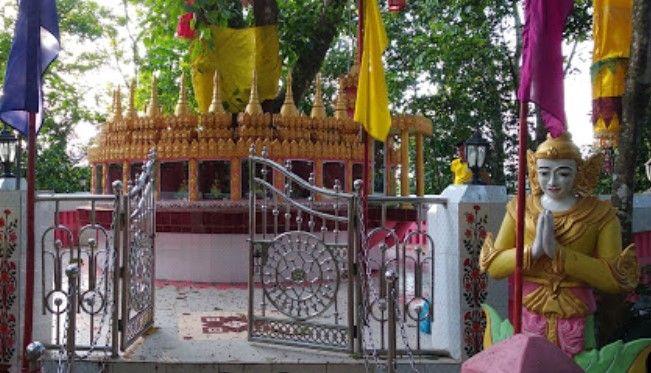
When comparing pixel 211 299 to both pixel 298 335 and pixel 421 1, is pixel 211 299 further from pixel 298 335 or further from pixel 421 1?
pixel 421 1

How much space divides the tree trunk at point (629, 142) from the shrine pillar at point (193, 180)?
6.26 m

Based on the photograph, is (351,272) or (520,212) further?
(351,272)

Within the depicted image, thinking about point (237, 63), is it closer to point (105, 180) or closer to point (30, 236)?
point (105, 180)

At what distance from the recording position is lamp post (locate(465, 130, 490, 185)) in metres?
5.73

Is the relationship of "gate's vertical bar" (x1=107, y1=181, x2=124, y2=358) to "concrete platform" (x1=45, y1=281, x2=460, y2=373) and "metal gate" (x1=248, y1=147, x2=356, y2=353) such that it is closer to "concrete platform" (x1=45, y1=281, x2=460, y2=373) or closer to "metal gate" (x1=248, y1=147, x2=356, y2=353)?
"concrete platform" (x1=45, y1=281, x2=460, y2=373)

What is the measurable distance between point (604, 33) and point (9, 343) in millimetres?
7498

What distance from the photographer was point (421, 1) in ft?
50.9

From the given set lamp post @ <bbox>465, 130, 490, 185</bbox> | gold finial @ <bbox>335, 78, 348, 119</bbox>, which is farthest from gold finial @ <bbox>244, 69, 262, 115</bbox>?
lamp post @ <bbox>465, 130, 490, 185</bbox>

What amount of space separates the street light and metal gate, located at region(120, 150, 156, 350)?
1068 millimetres

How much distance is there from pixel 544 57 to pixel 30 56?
3339 mm

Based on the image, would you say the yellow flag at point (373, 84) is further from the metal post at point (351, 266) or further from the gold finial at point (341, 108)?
the gold finial at point (341, 108)

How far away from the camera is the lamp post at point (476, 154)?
5727mm

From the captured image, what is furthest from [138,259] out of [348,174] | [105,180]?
[105,180]

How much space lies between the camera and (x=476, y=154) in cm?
572
